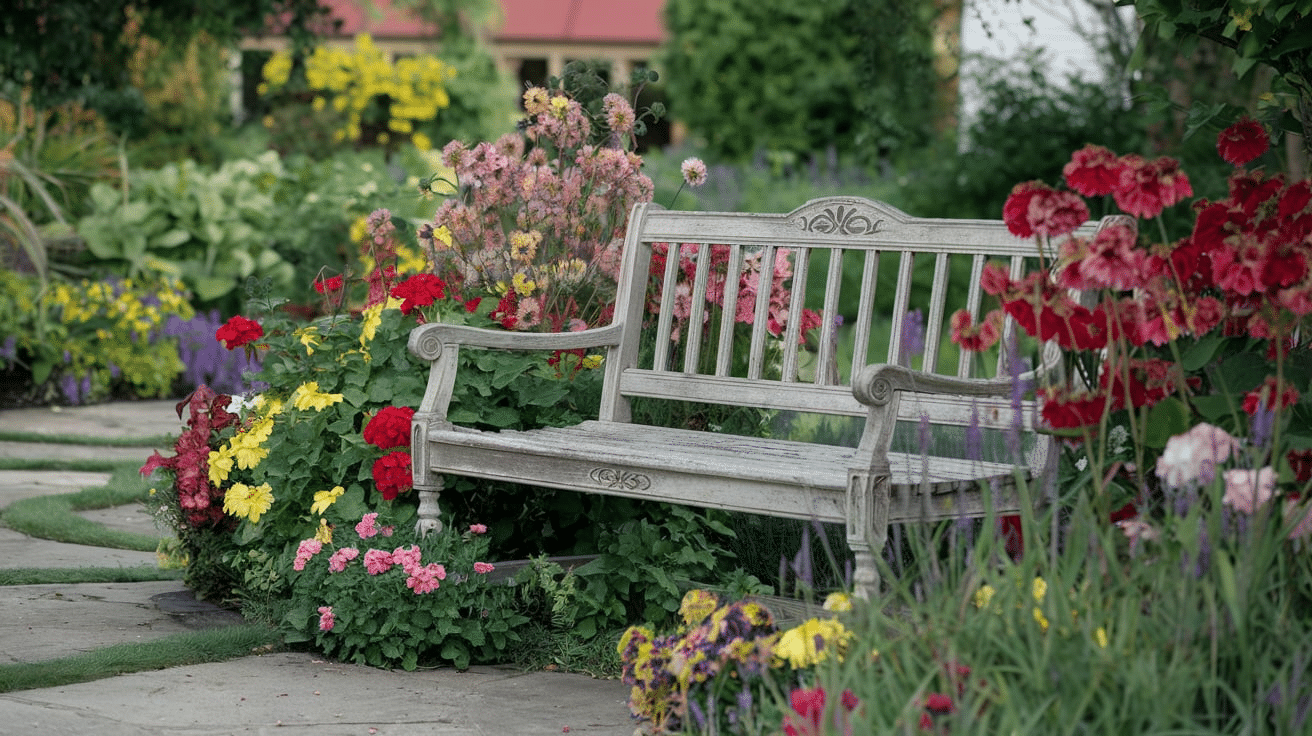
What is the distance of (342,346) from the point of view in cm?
402

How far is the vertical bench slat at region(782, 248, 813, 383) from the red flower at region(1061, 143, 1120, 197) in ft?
3.85

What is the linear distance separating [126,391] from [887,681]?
6.86 metres

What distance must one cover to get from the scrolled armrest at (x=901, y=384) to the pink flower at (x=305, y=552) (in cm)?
135

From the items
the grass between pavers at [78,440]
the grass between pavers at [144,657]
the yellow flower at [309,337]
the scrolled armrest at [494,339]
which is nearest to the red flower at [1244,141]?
the scrolled armrest at [494,339]

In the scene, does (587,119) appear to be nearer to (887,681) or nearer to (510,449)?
(510,449)

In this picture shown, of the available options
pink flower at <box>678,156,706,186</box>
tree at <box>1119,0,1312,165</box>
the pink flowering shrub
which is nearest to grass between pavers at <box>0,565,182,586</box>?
the pink flowering shrub

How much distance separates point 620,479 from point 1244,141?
1496 mm

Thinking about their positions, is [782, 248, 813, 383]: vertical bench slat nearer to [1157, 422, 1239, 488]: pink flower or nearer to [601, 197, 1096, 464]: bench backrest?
[601, 197, 1096, 464]: bench backrest

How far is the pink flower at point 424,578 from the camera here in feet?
10.9

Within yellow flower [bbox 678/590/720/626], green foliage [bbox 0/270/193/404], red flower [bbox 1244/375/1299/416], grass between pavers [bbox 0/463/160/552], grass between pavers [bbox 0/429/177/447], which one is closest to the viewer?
red flower [bbox 1244/375/1299/416]

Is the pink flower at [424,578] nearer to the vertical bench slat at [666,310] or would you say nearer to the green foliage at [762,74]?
the vertical bench slat at [666,310]

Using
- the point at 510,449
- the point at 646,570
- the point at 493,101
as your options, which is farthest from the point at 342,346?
the point at 493,101

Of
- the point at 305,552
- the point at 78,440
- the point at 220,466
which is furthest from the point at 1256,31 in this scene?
the point at 78,440

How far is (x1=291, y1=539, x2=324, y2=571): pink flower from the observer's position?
3.52 metres
